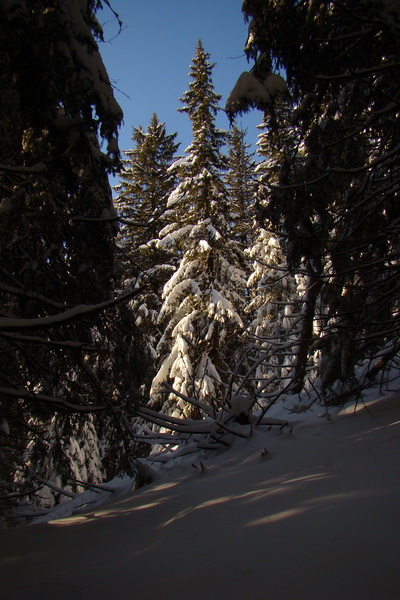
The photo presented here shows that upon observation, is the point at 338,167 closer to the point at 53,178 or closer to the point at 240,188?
the point at 53,178

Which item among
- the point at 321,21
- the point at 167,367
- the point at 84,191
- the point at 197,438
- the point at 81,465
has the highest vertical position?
the point at 321,21

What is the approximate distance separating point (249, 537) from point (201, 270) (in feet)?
39.3

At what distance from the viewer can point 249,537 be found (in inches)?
70.3

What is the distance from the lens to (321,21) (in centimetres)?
365

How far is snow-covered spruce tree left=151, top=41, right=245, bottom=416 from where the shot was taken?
1239cm

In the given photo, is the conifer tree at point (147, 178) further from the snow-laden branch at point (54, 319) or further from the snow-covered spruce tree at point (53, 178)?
the snow-laden branch at point (54, 319)

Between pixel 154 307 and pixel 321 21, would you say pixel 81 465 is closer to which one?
pixel 154 307

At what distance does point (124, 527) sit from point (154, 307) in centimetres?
1490

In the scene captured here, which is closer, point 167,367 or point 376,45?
point 376,45

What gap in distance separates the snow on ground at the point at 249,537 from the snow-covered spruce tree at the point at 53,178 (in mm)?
938

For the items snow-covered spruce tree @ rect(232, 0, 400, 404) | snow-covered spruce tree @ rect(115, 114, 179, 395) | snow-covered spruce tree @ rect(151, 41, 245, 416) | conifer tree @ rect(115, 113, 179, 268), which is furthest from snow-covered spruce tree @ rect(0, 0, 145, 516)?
conifer tree @ rect(115, 113, 179, 268)

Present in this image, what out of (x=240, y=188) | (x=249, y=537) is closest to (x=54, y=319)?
(x=249, y=537)

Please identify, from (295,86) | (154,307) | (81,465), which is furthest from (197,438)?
(154,307)

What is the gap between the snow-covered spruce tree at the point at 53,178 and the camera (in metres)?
3.01
